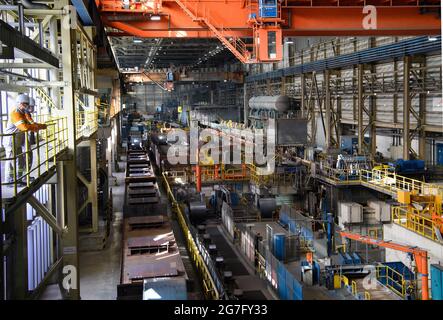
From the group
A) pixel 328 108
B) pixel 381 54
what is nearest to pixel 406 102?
pixel 381 54

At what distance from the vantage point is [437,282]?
12.4 m

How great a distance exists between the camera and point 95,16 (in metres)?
14.4

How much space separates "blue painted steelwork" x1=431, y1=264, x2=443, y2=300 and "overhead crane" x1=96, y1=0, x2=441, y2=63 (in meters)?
7.47

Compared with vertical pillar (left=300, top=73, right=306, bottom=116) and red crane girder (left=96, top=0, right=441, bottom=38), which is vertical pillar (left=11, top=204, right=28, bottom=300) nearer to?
red crane girder (left=96, top=0, right=441, bottom=38)

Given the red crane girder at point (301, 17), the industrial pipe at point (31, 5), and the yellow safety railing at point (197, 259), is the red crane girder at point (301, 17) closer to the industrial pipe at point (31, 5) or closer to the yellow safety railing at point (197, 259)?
the industrial pipe at point (31, 5)

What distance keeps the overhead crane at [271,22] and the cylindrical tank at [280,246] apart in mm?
5461

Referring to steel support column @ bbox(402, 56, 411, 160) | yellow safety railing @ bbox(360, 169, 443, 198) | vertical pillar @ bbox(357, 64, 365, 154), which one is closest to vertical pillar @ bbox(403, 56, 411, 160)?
steel support column @ bbox(402, 56, 411, 160)

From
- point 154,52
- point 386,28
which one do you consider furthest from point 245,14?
point 154,52

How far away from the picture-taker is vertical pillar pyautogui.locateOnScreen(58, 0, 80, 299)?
414 inches

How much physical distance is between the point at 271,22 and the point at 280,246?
6.89m

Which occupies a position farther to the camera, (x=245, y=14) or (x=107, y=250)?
(x=107, y=250)

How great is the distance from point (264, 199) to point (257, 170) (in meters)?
4.41
